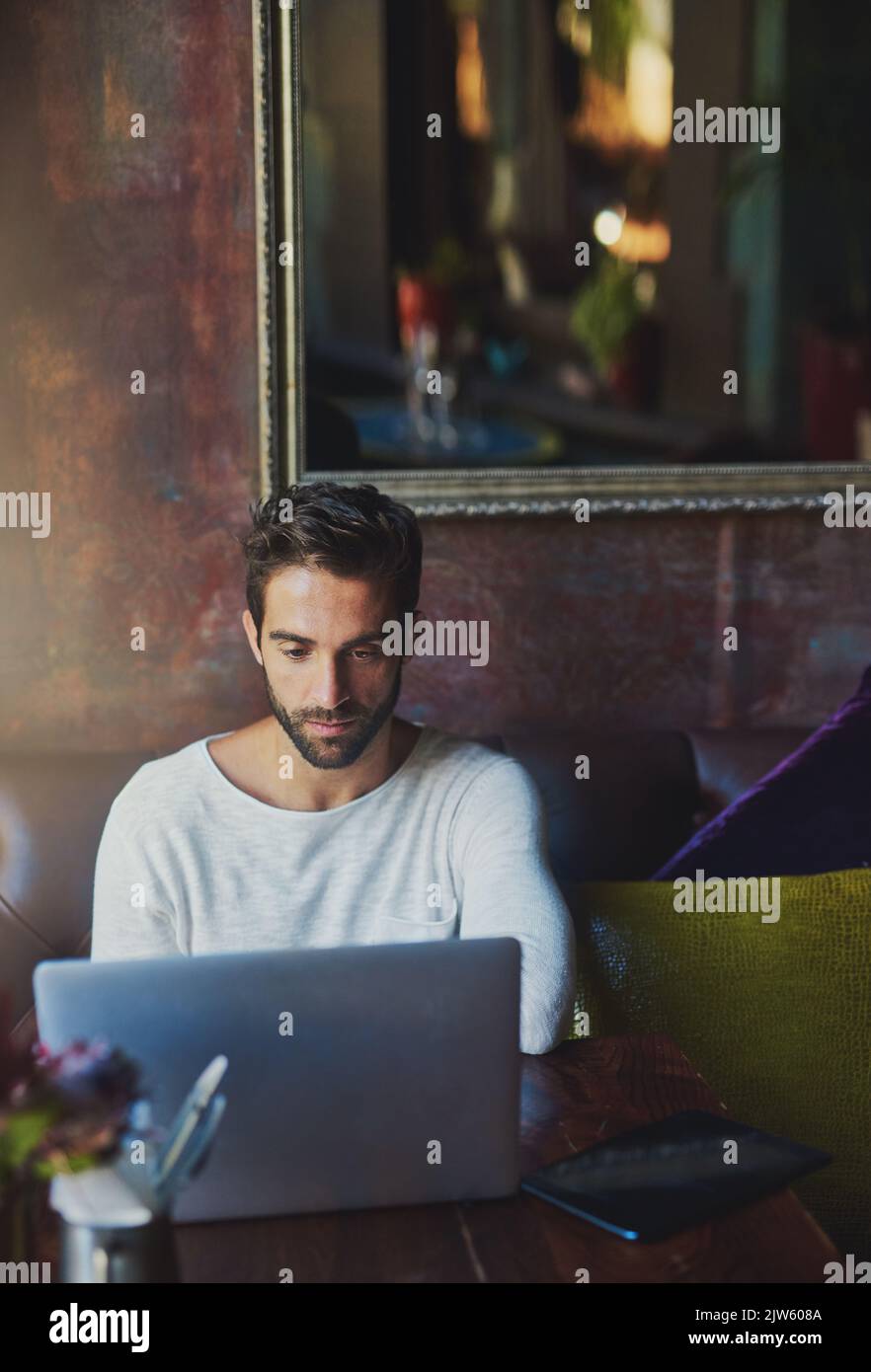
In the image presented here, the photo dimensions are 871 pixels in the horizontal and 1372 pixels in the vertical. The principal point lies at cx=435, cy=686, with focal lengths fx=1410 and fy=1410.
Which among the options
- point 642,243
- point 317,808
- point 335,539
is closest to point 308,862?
point 317,808

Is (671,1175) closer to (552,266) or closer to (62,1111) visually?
(62,1111)

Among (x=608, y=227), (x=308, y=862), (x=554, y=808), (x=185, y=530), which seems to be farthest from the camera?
(x=608, y=227)

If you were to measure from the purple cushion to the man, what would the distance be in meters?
0.28

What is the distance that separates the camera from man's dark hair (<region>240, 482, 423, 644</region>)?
5.86 ft

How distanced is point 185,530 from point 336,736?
2.09 ft

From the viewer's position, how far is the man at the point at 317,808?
177 centimetres

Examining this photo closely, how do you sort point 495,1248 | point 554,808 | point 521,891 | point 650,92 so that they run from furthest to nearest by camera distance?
point 650,92, point 554,808, point 521,891, point 495,1248

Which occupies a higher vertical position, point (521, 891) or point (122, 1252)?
point (521, 891)

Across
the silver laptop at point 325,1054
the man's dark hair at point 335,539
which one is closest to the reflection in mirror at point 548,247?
the man's dark hair at point 335,539

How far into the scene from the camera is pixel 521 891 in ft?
5.55

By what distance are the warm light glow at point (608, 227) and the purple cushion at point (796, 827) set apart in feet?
3.44

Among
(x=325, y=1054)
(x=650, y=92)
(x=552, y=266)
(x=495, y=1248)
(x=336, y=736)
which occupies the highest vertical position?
(x=650, y=92)

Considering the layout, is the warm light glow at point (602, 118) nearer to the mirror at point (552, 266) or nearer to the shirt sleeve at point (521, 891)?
the mirror at point (552, 266)
